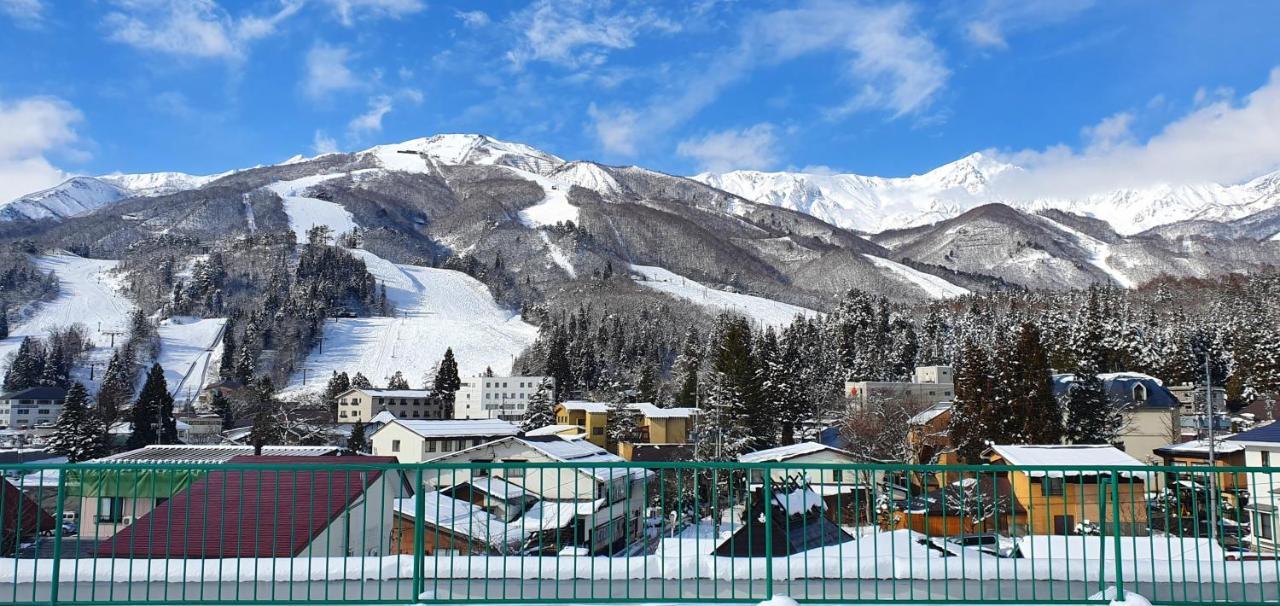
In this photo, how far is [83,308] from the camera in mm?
124125

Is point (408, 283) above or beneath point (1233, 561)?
above

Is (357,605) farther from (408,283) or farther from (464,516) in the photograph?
(408,283)

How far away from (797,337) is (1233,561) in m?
69.4

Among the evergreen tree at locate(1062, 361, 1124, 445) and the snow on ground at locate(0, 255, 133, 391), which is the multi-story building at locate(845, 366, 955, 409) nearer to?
the evergreen tree at locate(1062, 361, 1124, 445)

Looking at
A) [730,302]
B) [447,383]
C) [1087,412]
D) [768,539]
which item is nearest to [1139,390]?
[1087,412]

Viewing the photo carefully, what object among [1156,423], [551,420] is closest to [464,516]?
[1156,423]

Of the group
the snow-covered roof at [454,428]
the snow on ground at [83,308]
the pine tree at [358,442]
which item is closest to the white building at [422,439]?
the snow-covered roof at [454,428]

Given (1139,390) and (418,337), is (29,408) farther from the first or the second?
(1139,390)

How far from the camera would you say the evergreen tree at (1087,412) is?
3303 cm

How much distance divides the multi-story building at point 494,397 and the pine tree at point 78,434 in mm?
31094

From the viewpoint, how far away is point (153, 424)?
2157 inches

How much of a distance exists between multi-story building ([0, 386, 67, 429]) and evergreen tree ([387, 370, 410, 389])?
99.8ft

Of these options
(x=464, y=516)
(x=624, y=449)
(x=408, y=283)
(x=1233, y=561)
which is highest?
(x=408, y=283)

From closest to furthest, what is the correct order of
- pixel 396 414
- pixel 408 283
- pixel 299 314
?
pixel 396 414 < pixel 299 314 < pixel 408 283
